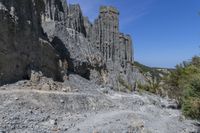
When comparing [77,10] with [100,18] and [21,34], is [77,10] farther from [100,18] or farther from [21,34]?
[21,34]

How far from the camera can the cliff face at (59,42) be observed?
57.2m

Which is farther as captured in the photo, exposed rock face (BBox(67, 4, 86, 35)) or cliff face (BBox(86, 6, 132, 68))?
cliff face (BBox(86, 6, 132, 68))

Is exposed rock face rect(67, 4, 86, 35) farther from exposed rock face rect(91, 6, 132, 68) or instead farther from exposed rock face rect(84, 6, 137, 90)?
exposed rock face rect(91, 6, 132, 68)

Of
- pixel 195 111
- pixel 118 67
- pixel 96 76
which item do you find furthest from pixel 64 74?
pixel 118 67

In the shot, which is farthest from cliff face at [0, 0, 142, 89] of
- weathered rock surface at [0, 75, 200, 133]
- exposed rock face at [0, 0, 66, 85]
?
weathered rock surface at [0, 75, 200, 133]

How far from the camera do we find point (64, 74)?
73.9 m

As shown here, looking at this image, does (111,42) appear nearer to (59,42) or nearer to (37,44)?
(59,42)

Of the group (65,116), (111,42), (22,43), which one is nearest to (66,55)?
(22,43)

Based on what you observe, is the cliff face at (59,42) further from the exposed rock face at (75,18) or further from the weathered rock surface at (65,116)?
the weathered rock surface at (65,116)

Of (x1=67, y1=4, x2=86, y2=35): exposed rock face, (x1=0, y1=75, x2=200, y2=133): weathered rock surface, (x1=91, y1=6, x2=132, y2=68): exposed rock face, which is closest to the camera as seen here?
(x1=0, y1=75, x2=200, y2=133): weathered rock surface

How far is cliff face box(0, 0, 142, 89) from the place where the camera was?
188ft

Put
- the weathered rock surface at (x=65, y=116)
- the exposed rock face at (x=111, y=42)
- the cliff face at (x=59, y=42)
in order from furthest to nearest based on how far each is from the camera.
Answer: the exposed rock face at (x=111, y=42) → the cliff face at (x=59, y=42) → the weathered rock surface at (x=65, y=116)

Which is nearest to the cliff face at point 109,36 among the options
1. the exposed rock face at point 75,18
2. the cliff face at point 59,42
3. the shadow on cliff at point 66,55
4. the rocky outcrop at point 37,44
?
the cliff face at point 59,42

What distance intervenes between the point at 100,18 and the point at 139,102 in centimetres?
6241
